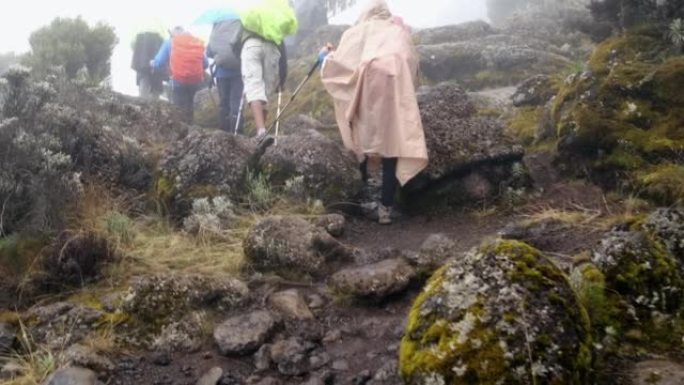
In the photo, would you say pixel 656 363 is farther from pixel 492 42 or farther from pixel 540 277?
pixel 492 42

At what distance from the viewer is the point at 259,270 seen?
5.07 metres

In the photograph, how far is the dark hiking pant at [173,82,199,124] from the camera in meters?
11.3

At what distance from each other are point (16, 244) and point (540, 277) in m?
4.15

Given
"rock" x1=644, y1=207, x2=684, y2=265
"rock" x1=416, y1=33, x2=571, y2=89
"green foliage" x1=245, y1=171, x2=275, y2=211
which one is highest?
"rock" x1=416, y1=33, x2=571, y2=89

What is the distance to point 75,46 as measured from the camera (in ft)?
42.9

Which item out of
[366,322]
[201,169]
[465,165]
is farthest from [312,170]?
[366,322]

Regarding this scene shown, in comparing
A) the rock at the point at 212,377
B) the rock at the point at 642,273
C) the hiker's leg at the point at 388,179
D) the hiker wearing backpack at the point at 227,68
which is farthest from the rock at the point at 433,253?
the hiker wearing backpack at the point at 227,68

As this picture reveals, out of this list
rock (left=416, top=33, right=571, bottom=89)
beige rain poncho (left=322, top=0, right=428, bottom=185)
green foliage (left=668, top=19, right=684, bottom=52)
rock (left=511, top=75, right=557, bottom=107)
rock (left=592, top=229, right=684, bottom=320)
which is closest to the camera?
rock (left=592, top=229, right=684, bottom=320)

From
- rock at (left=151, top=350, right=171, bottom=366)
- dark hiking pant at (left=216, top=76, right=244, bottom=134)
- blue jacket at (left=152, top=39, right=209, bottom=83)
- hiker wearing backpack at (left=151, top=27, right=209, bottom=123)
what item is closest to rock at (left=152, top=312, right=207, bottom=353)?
rock at (left=151, top=350, right=171, bottom=366)

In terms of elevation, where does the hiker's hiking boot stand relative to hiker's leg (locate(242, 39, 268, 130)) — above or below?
below

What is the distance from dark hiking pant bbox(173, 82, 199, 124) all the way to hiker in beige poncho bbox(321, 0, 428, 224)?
5322mm

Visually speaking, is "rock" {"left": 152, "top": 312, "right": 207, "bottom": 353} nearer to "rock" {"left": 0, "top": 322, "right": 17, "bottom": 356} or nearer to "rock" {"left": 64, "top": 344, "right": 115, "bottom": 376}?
"rock" {"left": 64, "top": 344, "right": 115, "bottom": 376}

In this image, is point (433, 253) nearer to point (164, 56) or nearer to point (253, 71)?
point (253, 71)

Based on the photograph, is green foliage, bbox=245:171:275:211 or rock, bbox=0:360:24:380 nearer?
rock, bbox=0:360:24:380
